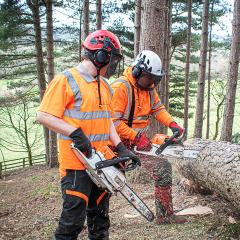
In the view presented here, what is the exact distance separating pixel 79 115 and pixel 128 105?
4.46 feet

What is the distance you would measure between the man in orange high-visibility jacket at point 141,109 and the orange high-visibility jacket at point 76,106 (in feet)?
3.41

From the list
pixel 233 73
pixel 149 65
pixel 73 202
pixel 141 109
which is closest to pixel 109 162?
pixel 73 202

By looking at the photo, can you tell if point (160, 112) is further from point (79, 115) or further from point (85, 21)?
point (85, 21)

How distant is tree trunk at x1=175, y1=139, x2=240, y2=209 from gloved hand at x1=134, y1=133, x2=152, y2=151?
38.0 inches

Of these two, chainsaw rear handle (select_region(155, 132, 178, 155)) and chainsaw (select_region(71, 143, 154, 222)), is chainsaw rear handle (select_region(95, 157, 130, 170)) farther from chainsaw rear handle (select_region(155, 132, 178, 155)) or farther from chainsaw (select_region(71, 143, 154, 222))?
chainsaw rear handle (select_region(155, 132, 178, 155))

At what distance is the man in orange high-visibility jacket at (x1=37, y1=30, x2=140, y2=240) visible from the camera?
3031mm

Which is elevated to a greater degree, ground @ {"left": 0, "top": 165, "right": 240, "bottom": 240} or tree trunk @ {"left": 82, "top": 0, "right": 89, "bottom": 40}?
tree trunk @ {"left": 82, "top": 0, "right": 89, "bottom": 40}

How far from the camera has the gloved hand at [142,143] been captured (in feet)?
14.2

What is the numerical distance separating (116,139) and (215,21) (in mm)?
15777

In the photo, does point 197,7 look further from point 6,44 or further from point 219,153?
point 219,153

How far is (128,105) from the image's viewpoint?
439cm

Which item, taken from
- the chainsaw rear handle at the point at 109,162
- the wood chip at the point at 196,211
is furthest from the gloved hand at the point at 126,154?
the wood chip at the point at 196,211

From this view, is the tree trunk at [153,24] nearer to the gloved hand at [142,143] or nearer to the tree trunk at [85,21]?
the gloved hand at [142,143]

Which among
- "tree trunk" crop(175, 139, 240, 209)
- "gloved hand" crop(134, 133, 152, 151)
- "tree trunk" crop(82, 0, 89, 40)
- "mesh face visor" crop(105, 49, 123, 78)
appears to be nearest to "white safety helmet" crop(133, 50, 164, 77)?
"gloved hand" crop(134, 133, 152, 151)
